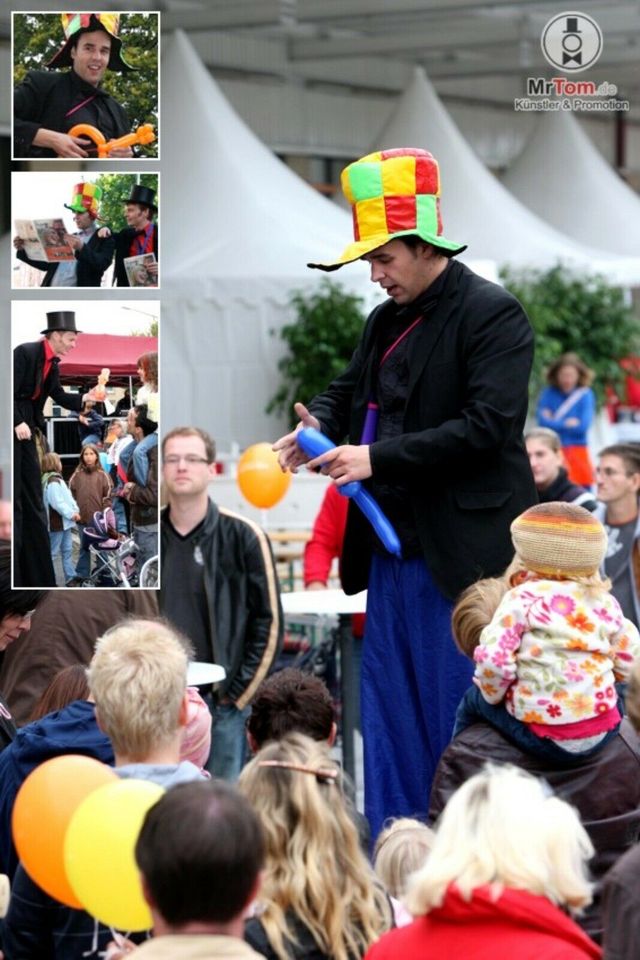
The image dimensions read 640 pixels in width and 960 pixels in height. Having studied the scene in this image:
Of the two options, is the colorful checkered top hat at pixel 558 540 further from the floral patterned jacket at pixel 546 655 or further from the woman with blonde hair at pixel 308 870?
the woman with blonde hair at pixel 308 870

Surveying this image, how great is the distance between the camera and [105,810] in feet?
7.42

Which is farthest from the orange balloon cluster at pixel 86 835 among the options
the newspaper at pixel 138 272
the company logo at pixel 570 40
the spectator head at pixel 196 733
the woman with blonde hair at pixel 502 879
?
the company logo at pixel 570 40

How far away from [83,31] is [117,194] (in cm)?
36

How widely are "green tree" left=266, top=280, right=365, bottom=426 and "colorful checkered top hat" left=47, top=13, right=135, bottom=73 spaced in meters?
10.4

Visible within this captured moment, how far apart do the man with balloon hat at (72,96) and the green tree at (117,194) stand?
0.06m

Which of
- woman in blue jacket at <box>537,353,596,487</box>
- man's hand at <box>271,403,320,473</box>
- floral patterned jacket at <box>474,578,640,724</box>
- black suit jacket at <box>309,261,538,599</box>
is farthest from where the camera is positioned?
woman in blue jacket at <box>537,353,596,487</box>

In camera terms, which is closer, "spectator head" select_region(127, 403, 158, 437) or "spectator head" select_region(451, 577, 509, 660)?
"spectator head" select_region(451, 577, 509, 660)

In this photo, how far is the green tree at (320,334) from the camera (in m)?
14.4

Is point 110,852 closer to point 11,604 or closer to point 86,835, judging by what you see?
point 86,835

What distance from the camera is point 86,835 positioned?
2.26m

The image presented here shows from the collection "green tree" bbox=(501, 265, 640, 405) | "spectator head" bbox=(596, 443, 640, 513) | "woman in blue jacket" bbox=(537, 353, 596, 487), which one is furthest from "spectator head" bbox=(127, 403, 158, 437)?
"green tree" bbox=(501, 265, 640, 405)

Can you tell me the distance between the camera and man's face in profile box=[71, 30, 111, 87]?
3.62 metres

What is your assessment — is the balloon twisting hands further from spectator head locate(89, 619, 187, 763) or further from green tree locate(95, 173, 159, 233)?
spectator head locate(89, 619, 187, 763)

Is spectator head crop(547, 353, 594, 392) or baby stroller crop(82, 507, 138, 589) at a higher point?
spectator head crop(547, 353, 594, 392)
